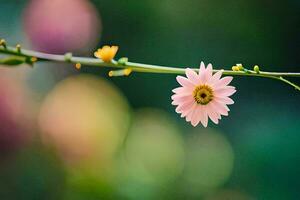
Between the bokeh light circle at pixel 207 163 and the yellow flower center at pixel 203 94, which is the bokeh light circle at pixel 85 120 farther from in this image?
the yellow flower center at pixel 203 94

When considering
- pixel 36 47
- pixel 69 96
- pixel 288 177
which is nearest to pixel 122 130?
pixel 69 96

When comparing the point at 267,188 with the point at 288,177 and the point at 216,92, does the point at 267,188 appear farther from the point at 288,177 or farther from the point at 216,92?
the point at 216,92

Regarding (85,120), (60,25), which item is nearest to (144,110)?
(85,120)

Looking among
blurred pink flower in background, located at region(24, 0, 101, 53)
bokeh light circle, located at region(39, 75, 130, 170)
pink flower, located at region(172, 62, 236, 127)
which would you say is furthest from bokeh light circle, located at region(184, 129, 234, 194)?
pink flower, located at region(172, 62, 236, 127)

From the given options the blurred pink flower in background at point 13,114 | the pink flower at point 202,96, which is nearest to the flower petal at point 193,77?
the pink flower at point 202,96

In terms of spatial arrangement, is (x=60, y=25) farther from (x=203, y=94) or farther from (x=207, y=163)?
(x=203, y=94)

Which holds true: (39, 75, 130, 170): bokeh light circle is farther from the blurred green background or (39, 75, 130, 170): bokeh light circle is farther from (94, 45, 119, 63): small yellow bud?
(94, 45, 119, 63): small yellow bud
